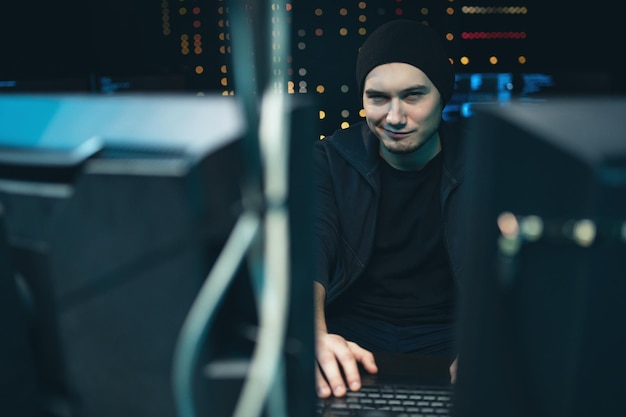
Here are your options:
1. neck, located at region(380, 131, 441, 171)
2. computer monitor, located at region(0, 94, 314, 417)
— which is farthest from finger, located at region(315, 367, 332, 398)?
Result: neck, located at region(380, 131, 441, 171)

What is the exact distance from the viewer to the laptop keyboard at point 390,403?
27.5 inches

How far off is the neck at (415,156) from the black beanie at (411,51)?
13 cm

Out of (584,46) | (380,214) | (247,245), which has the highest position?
(584,46)

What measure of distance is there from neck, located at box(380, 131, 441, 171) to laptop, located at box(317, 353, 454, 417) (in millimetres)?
792

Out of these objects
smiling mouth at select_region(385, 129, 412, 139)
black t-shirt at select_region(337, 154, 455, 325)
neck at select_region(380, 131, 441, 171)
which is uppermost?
smiling mouth at select_region(385, 129, 412, 139)

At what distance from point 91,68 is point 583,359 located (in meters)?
2.28

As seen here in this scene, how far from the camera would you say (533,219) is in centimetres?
39

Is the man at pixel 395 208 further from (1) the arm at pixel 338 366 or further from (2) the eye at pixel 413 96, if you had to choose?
(1) the arm at pixel 338 366

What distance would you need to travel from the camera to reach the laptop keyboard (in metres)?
0.70

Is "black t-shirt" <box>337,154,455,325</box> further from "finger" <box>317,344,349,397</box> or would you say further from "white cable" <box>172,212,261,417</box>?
"white cable" <box>172,212,261,417</box>

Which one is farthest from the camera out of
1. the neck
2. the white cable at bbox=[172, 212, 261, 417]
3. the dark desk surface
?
the neck

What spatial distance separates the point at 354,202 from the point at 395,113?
28 centimetres

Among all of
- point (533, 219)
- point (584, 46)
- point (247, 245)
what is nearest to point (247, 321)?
point (247, 245)

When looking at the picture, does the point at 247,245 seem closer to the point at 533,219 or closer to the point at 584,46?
the point at 533,219
